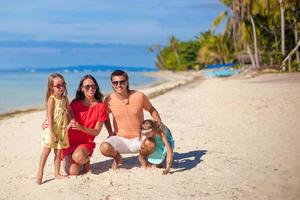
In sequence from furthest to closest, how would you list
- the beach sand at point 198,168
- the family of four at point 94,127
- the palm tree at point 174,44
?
the palm tree at point 174,44
the family of four at point 94,127
the beach sand at point 198,168

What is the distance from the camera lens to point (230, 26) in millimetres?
37125

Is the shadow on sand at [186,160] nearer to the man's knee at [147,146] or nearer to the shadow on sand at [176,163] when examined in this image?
the shadow on sand at [176,163]

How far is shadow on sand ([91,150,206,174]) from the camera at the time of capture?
5762 millimetres

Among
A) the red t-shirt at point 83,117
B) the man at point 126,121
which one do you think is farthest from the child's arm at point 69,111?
the man at point 126,121

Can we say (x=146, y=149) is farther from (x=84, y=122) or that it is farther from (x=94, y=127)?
(x=84, y=122)

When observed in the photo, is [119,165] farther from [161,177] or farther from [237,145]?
[237,145]

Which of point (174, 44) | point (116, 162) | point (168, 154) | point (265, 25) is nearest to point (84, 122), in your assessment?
point (116, 162)

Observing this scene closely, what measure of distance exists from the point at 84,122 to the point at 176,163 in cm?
139

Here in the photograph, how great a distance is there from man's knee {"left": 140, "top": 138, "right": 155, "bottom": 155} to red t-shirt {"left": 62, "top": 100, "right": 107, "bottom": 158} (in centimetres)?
57

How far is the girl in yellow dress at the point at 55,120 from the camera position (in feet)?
16.7

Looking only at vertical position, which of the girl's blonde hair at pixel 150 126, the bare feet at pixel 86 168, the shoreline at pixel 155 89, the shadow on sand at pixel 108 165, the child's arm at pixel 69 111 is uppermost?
the child's arm at pixel 69 111

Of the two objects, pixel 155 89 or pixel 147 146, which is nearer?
pixel 147 146

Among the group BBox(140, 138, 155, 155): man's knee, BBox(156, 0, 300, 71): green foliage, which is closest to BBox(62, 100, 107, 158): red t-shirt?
BBox(140, 138, 155, 155): man's knee

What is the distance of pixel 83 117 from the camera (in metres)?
5.44
